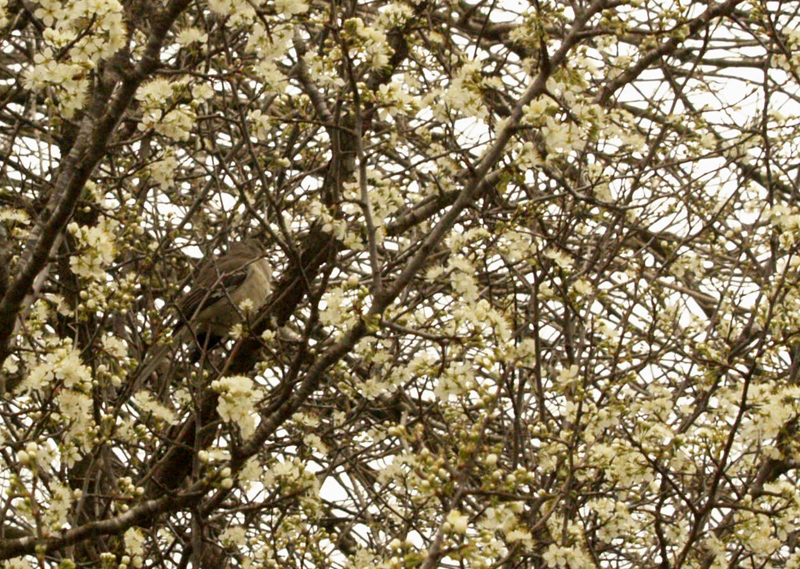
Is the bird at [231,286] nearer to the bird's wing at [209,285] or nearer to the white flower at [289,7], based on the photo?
the bird's wing at [209,285]

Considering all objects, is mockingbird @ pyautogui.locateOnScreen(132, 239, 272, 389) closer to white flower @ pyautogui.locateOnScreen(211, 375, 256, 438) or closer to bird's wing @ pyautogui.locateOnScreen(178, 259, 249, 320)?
bird's wing @ pyautogui.locateOnScreen(178, 259, 249, 320)

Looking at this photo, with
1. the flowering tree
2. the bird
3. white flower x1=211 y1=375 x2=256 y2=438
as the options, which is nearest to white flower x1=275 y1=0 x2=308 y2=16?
the flowering tree

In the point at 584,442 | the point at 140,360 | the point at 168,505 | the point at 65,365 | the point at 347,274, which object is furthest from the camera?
the point at 347,274

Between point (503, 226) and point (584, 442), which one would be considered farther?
point (584, 442)

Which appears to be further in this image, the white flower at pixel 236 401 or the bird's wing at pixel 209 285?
the bird's wing at pixel 209 285

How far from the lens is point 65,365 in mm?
3838

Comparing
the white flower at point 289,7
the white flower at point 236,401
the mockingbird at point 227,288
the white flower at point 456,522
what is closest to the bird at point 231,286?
the mockingbird at point 227,288

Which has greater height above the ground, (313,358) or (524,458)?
(313,358)

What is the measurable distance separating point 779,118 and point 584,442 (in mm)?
2252

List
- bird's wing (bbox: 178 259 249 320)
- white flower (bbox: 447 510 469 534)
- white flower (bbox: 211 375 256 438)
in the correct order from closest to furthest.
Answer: white flower (bbox: 447 510 469 534) < white flower (bbox: 211 375 256 438) < bird's wing (bbox: 178 259 249 320)

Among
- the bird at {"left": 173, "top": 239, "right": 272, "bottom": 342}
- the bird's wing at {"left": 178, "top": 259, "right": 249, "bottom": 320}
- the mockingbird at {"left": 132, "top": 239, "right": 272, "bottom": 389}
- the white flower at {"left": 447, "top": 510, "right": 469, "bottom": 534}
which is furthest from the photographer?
the bird at {"left": 173, "top": 239, "right": 272, "bottom": 342}

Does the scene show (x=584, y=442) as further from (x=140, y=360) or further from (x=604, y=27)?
(x=140, y=360)

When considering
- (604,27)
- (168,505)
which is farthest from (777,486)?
(168,505)

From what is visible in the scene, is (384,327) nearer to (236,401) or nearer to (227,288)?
(236,401)
